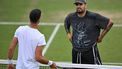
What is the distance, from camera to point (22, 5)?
20.7 m

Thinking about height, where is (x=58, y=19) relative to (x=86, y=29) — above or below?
above

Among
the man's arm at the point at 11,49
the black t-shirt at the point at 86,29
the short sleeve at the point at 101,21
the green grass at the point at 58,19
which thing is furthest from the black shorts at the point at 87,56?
the green grass at the point at 58,19

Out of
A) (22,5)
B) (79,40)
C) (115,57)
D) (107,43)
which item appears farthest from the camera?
(22,5)

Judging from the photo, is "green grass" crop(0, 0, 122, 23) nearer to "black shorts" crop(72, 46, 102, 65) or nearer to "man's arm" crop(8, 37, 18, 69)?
"black shorts" crop(72, 46, 102, 65)

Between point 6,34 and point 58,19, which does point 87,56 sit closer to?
point 6,34

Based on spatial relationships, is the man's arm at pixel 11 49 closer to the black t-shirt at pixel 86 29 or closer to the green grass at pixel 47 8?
the black t-shirt at pixel 86 29

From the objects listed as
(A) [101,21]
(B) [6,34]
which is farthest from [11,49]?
(B) [6,34]

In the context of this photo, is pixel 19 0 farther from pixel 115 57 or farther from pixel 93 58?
pixel 93 58

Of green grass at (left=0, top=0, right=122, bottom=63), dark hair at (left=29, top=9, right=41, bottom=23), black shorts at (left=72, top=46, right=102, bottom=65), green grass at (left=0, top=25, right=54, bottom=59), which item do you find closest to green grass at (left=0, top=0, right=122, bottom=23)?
green grass at (left=0, top=0, right=122, bottom=63)

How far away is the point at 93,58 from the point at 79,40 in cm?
49

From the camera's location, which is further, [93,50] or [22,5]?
[22,5]

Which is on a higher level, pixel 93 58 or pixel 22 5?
pixel 22 5

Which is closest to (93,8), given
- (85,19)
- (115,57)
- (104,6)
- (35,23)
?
(104,6)

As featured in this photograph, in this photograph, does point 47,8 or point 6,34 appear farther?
point 47,8
